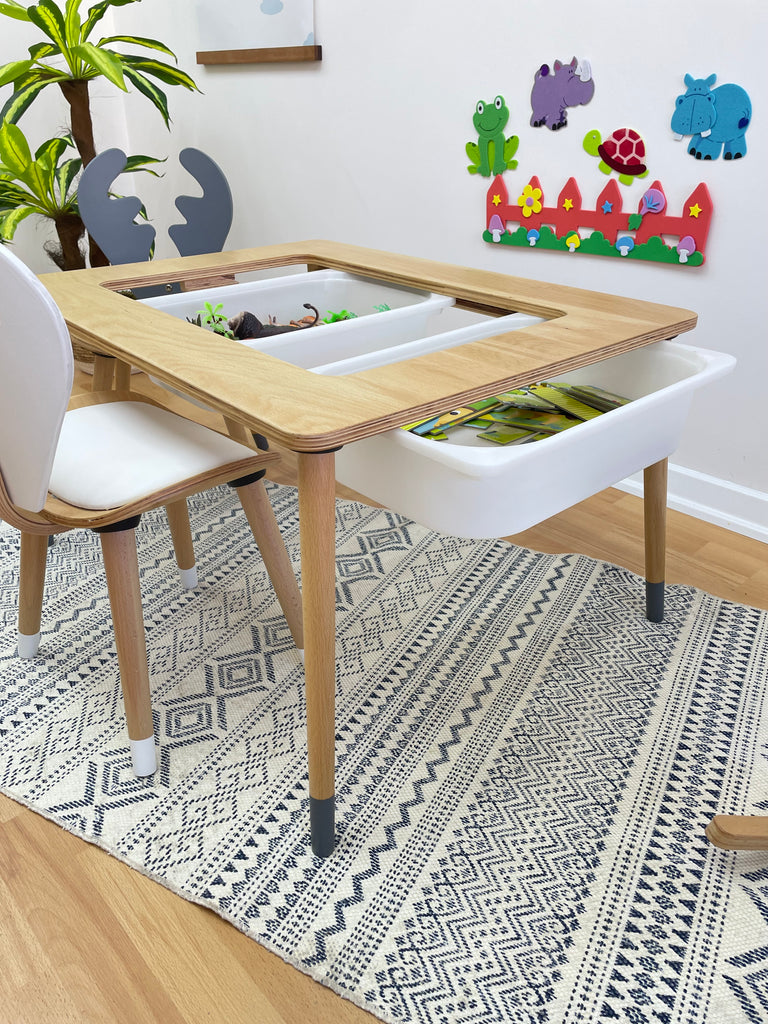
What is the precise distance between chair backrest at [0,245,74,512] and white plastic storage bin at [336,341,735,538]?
1.23 feet

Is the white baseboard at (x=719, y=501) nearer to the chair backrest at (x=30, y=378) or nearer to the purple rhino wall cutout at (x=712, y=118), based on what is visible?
the purple rhino wall cutout at (x=712, y=118)

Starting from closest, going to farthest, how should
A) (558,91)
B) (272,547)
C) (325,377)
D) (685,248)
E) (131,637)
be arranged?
(325,377)
(131,637)
(272,547)
(685,248)
(558,91)

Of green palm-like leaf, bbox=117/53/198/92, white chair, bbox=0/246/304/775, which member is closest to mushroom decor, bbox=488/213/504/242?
green palm-like leaf, bbox=117/53/198/92

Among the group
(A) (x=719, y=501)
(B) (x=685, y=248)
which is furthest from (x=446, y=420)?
(A) (x=719, y=501)

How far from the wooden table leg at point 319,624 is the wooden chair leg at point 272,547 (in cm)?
39

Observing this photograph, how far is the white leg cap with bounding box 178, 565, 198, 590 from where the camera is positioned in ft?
6.03

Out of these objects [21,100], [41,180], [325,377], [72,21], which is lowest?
[325,377]

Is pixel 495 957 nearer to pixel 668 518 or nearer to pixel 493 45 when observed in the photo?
pixel 668 518

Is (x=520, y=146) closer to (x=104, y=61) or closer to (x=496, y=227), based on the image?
(x=496, y=227)

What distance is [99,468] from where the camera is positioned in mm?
1252

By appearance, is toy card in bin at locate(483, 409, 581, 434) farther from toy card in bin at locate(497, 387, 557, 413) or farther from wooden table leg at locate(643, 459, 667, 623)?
wooden table leg at locate(643, 459, 667, 623)

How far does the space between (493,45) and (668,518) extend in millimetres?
1319

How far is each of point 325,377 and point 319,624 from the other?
31 cm

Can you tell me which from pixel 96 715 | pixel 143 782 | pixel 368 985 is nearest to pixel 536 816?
pixel 368 985
